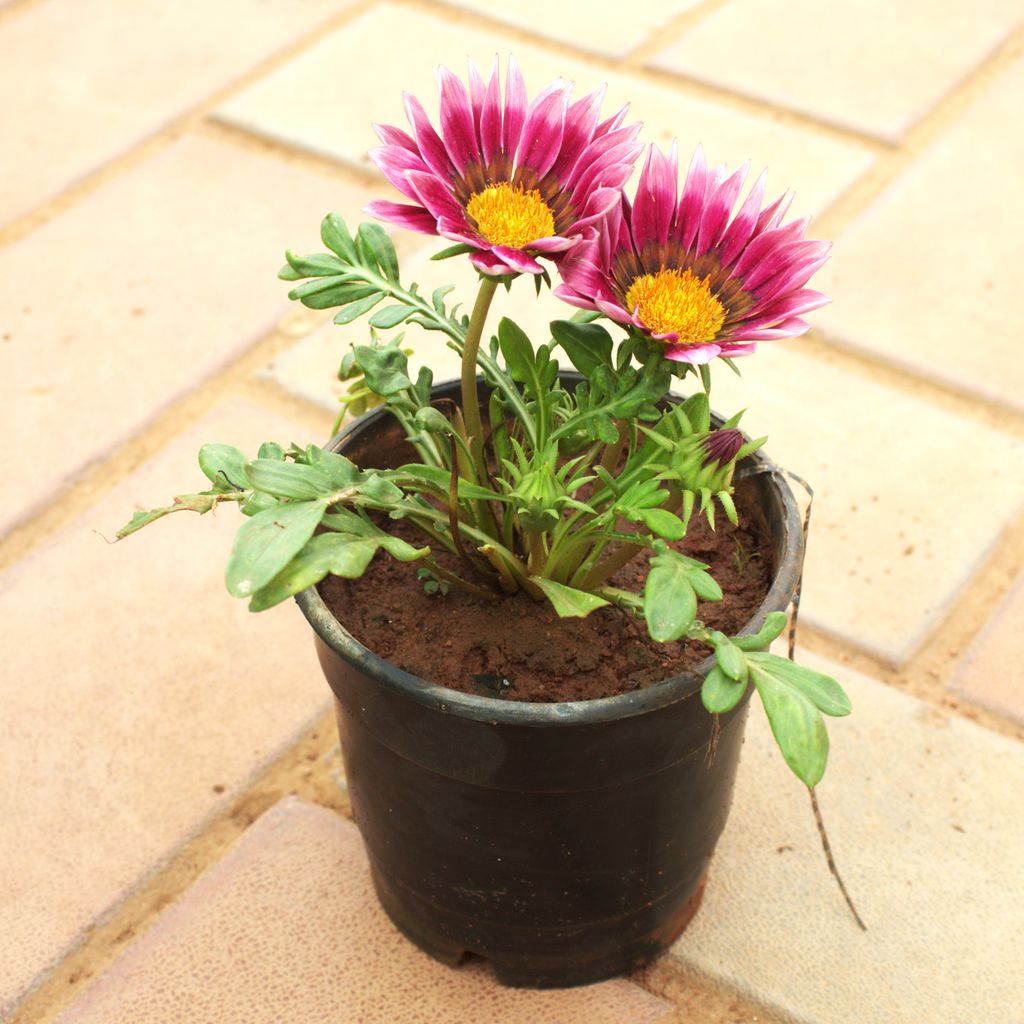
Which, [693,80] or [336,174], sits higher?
[693,80]

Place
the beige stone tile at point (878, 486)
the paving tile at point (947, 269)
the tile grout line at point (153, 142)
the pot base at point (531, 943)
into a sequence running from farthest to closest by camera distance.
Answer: the tile grout line at point (153, 142), the paving tile at point (947, 269), the beige stone tile at point (878, 486), the pot base at point (531, 943)

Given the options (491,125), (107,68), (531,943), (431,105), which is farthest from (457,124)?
(107,68)

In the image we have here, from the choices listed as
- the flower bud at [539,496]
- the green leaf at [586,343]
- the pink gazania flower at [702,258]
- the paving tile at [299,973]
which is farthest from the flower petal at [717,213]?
the paving tile at [299,973]

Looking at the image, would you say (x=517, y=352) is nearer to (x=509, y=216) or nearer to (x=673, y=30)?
(x=509, y=216)

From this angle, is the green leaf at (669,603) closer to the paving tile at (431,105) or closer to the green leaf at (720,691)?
the green leaf at (720,691)

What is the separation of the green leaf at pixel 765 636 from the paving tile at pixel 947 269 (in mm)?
1116

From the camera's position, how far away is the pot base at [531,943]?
4.40 ft

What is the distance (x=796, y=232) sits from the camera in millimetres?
1095

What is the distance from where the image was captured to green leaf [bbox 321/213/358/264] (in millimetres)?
1194

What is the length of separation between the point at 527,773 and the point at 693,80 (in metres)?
1.85

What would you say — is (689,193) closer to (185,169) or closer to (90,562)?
(90,562)

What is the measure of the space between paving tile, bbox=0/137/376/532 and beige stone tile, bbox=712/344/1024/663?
747 millimetres

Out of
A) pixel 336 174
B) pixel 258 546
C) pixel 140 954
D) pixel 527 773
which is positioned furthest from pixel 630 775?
pixel 336 174

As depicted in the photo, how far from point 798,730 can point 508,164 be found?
474mm
